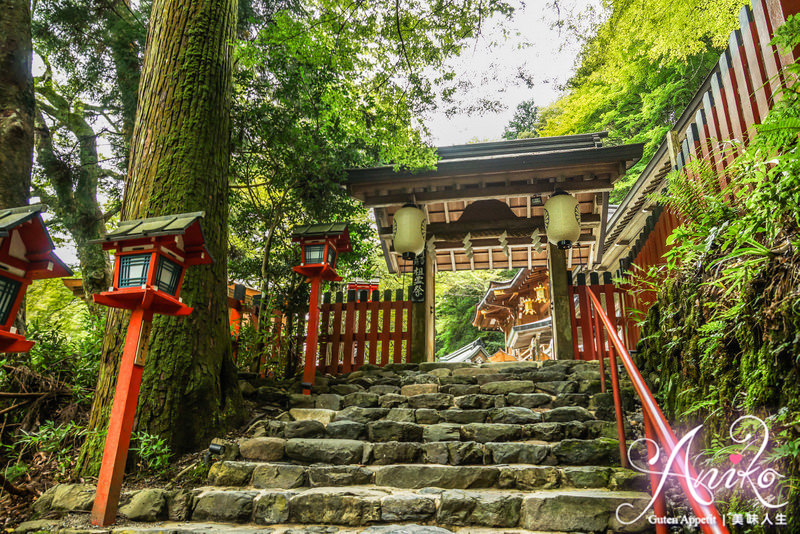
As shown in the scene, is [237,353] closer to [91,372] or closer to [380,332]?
[91,372]

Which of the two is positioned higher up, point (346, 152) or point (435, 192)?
point (346, 152)

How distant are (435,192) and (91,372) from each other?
5775mm

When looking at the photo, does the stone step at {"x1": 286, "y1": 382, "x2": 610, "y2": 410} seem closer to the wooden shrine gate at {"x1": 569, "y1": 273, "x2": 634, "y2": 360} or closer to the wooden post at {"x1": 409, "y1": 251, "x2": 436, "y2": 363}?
the wooden post at {"x1": 409, "y1": 251, "x2": 436, "y2": 363}

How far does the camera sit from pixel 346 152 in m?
8.73

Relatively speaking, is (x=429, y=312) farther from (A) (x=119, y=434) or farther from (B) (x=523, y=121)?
(B) (x=523, y=121)

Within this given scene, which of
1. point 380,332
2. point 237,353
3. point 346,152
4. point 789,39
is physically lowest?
point 237,353

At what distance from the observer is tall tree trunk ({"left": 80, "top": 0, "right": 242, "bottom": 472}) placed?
4188mm

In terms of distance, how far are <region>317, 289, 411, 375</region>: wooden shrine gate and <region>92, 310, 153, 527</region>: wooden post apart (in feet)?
14.1

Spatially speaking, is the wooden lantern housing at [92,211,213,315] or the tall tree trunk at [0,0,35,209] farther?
the tall tree trunk at [0,0,35,209]

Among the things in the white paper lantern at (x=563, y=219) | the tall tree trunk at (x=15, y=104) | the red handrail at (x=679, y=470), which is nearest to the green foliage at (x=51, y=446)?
the tall tree trunk at (x=15, y=104)

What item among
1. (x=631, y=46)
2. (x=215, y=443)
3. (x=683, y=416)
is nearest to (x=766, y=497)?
(x=683, y=416)

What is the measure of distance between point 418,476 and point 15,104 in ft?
21.6

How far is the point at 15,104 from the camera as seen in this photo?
5.73m

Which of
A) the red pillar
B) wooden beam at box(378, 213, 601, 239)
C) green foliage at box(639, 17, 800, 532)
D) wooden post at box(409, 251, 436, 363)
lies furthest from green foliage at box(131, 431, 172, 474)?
wooden beam at box(378, 213, 601, 239)
